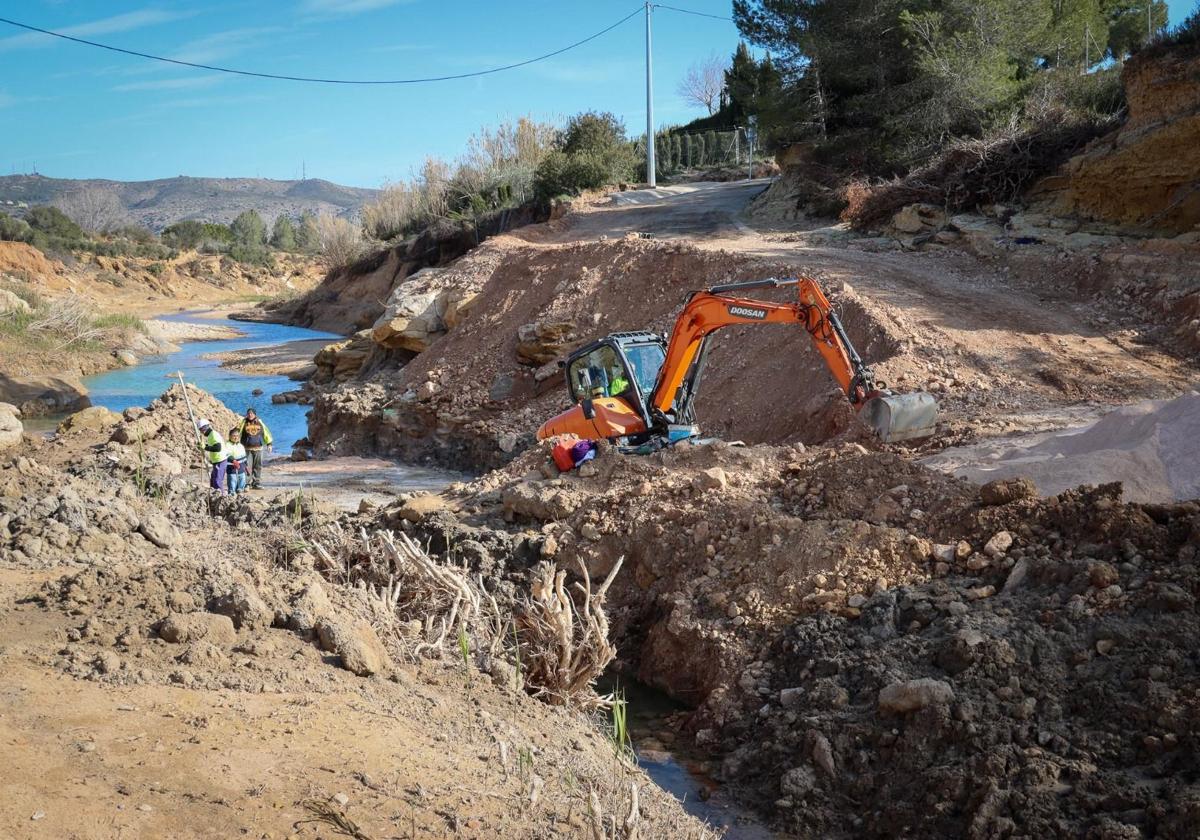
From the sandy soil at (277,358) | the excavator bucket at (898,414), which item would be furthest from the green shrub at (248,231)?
the excavator bucket at (898,414)

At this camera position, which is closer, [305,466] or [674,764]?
[674,764]

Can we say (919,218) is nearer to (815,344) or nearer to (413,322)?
(815,344)

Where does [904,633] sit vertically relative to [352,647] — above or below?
below

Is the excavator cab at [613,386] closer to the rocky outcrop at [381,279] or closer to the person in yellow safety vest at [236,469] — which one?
the person in yellow safety vest at [236,469]

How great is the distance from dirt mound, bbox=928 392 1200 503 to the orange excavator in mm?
832

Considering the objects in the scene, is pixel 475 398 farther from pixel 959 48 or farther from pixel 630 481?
pixel 959 48

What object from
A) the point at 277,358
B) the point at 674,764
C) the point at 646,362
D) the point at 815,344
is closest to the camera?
the point at 674,764

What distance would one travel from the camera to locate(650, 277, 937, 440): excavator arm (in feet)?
29.3

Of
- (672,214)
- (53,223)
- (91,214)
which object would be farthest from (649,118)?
(91,214)

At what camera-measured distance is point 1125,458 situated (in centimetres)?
805

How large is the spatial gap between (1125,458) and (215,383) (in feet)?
87.1

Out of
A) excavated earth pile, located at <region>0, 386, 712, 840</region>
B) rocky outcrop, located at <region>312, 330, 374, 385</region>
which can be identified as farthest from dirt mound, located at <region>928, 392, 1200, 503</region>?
rocky outcrop, located at <region>312, 330, 374, 385</region>

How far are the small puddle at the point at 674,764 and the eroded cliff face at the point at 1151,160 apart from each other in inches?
506

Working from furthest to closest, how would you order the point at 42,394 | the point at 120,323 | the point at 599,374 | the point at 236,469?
the point at 120,323
the point at 42,394
the point at 236,469
the point at 599,374
